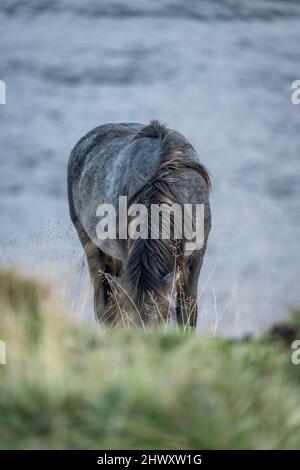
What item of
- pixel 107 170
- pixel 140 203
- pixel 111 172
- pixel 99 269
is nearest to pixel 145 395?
pixel 140 203

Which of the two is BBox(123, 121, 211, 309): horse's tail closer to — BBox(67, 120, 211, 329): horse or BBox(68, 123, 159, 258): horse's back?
A: BBox(67, 120, 211, 329): horse

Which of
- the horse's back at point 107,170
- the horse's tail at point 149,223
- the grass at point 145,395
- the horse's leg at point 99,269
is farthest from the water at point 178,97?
the grass at point 145,395

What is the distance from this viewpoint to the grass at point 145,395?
13.0 feet

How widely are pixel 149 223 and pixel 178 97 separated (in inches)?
1443

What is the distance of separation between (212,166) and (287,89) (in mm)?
8494

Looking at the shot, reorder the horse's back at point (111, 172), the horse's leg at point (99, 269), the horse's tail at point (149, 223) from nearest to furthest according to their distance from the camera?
the horse's tail at point (149, 223)
the horse's back at point (111, 172)
the horse's leg at point (99, 269)

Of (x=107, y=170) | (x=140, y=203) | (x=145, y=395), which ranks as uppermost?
(x=107, y=170)

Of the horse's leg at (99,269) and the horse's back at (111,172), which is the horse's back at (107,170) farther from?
the horse's leg at (99,269)

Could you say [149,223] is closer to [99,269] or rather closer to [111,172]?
[111,172]

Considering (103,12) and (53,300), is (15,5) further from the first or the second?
(53,300)

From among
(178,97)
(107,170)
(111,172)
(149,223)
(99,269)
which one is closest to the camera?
(149,223)

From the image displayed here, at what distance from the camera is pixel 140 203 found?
8.10m

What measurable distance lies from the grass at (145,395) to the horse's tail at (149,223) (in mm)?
2300

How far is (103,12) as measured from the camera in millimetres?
50750
